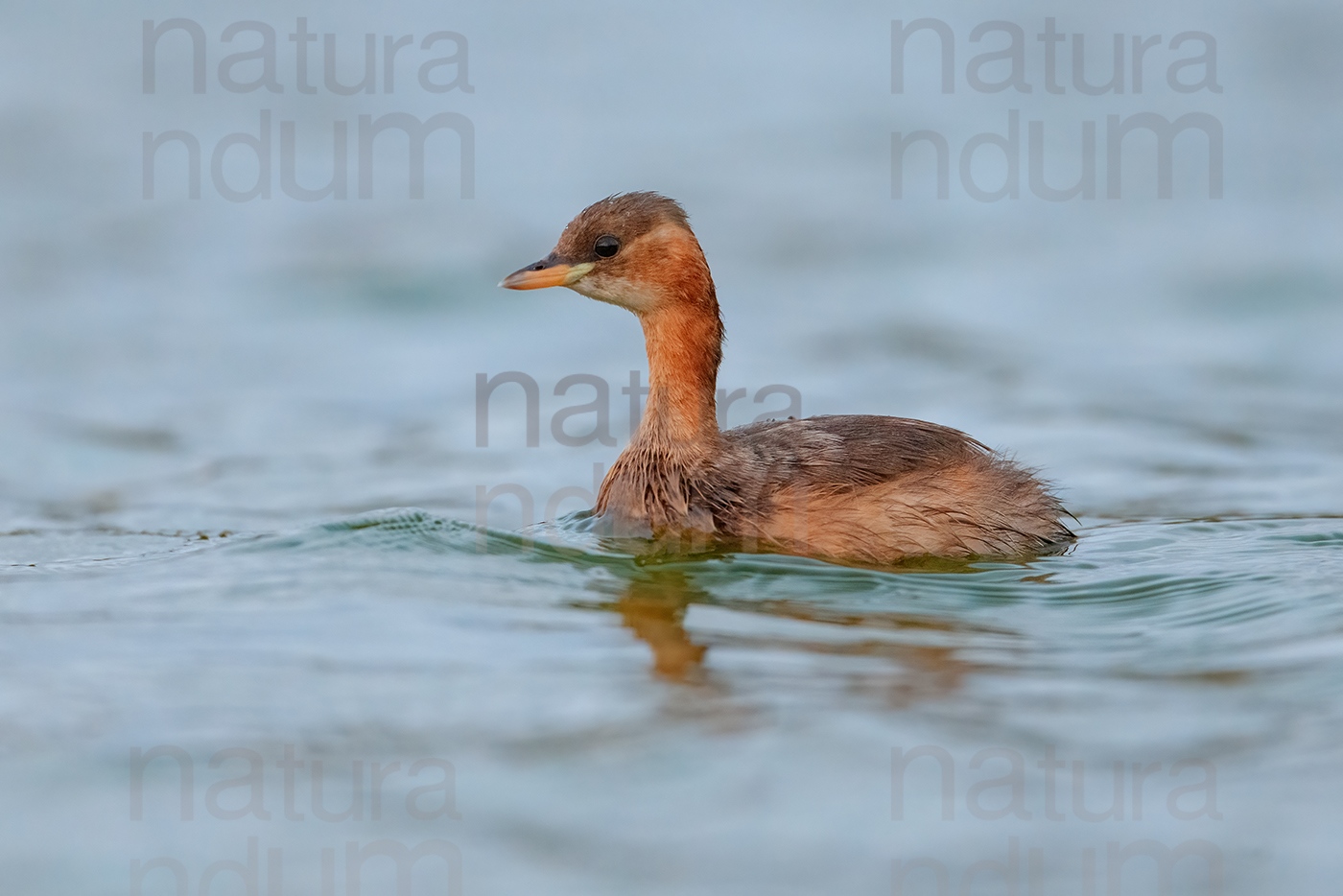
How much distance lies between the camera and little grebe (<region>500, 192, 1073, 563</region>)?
7.89m

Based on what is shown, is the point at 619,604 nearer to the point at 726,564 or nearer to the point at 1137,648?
the point at 726,564

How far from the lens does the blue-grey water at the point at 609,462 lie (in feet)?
16.8

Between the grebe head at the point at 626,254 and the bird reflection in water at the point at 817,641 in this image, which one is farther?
the grebe head at the point at 626,254

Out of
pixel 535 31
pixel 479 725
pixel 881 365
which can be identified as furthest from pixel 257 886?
pixel 535 31

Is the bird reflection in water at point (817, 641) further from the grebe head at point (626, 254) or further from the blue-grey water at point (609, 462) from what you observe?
the grebe head at point (626, 254)

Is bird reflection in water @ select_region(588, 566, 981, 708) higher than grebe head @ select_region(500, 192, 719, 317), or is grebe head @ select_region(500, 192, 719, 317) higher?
grebe head @ select_region(500, 192, 719, 317)

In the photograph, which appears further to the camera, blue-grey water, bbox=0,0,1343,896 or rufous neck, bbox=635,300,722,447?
rufous neck, bbox=635,300,722,447

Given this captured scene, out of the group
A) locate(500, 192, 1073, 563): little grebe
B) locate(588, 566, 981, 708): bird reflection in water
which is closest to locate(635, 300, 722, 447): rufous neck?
locate(500, 192, 1073, 563): little grebe

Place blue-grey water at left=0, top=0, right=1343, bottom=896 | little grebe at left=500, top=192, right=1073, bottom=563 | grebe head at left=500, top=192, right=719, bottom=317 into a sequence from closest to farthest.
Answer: blue-grey water at left=0, top=0, right=1343, bottom=896, little grebe at left=500, top=192, right=1073, bottom=563, grebe head at left=500, top=192, right=719, bottom=317

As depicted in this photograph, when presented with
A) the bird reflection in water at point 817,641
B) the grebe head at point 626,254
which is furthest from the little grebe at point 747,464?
the bird reflection in water at point 817,641

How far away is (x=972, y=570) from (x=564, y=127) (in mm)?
11466

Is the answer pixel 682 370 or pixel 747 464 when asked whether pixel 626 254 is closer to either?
pixel 682 370

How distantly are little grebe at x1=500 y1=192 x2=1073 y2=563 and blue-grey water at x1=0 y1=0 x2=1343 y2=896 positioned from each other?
0.27 metres

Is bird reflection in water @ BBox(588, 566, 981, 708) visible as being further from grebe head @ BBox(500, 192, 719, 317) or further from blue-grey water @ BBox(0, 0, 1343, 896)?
grebe head @ BBox(500, 192, 719, 317)
